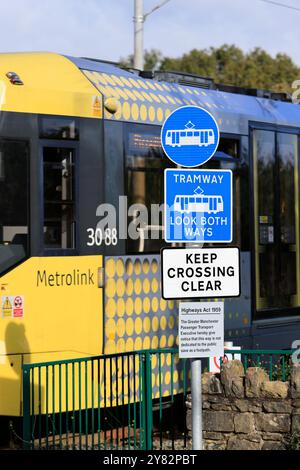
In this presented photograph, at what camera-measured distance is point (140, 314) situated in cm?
1185

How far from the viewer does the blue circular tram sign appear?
773cm

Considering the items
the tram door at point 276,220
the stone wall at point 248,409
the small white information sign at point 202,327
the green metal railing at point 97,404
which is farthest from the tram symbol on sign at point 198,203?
the tram door at point 276,220

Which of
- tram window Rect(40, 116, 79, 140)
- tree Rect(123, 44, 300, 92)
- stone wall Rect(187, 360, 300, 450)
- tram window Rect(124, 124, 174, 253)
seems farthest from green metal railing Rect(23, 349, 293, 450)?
tree Rect(123, 44, 300, 92)

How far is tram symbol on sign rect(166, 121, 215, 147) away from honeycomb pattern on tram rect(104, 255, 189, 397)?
3.71m

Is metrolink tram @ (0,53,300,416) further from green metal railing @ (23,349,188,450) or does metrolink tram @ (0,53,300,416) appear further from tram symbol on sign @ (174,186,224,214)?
tram symbol on sign @ (174,186,224,214)

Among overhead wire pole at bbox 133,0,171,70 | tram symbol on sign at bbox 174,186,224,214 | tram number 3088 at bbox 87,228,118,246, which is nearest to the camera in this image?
tram symbol on sign at bbox 174,186,224,214

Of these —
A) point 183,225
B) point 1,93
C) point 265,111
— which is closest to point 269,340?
point 265,111

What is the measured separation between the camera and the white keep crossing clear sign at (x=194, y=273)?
7.42 m

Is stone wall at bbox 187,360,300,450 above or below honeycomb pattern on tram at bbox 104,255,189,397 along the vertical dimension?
below

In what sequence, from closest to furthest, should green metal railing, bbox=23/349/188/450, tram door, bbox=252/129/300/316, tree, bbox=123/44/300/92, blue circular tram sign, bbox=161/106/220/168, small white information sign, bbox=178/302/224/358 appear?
small white information sign, bbox=178/302/224/358 → blue circular tram sign, bbox=161/106/220/168 → green metal railing, bbox=23/349/188/450 → tram door, bbox=252/129/300/316 → tree, bbox=123/44/300/92

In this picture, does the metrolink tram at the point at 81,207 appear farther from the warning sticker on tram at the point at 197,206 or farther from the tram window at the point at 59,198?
the warning sticker on tram at the point at 197,206

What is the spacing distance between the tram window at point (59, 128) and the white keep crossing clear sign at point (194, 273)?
3.95 m

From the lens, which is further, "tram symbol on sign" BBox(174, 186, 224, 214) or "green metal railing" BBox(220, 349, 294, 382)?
"green metal railing" BBox(220, 349, 294, 382)

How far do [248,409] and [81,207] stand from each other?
8.88 ft
